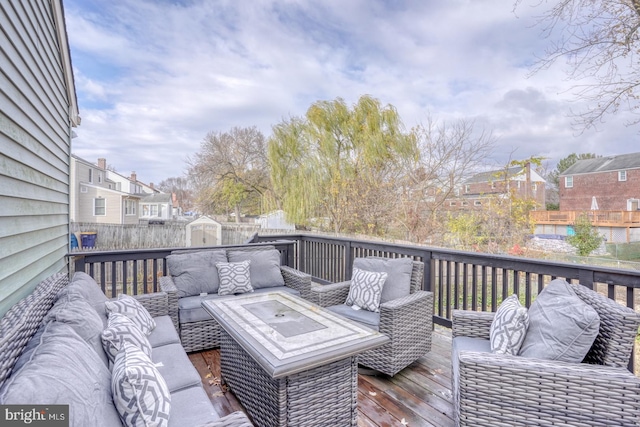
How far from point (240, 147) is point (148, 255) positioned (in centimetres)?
1173

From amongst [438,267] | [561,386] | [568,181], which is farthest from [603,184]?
[561,386]

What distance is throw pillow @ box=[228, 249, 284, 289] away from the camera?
3707 mm

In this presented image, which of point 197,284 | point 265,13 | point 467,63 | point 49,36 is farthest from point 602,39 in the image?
point 49,36

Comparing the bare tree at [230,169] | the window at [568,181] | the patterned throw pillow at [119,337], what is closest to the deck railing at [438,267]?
the patterned throw pillow at [119,337]

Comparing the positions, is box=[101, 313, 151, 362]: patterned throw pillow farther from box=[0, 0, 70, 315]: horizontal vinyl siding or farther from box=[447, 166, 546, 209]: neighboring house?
box=[447, 166, 546, 209]: neighboring house

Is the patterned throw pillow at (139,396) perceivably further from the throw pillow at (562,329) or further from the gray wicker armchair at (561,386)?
the throw pillow at (562,329)

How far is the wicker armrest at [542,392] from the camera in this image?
1.44 meters

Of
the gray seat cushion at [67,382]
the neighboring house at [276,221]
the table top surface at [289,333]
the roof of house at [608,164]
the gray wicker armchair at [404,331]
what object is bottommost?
the gray wicker armchair at [404,331]

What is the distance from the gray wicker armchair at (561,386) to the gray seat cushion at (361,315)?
0.98 meters

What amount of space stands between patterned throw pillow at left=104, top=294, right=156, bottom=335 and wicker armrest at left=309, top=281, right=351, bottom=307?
4.63 ft

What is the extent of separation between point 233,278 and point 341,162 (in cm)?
561

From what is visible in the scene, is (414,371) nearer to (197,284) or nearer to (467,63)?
(197,284)

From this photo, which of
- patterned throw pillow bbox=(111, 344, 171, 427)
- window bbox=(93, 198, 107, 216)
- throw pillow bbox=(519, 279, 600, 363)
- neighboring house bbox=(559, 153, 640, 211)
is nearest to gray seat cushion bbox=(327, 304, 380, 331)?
throw pillow bbox=(519, 279, 600, 363)

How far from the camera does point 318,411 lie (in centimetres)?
178
